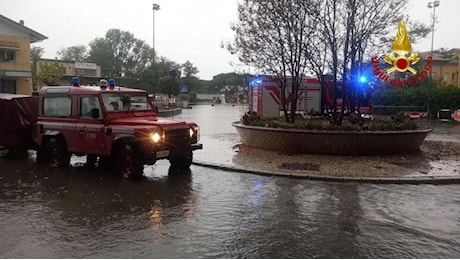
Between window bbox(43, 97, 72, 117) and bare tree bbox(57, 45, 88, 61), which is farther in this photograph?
bare tree bbox(57, 45, 88, 61)

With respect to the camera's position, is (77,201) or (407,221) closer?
(407,221)

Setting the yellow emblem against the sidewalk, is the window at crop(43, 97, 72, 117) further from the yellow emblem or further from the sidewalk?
the yellow emblem

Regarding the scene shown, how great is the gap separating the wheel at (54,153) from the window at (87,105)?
1177mm

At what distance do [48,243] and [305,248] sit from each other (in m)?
3.24

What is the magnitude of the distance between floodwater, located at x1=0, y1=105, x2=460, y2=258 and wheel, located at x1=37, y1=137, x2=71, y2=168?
1097mm

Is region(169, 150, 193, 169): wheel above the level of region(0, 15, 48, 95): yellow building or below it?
below

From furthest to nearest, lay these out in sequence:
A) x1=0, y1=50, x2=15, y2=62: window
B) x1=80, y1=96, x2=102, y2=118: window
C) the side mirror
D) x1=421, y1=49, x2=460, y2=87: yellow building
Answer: x1=421, y1=49, x2=460, y2=87: yellow building, x1=0, y1=50, x2=15, y2=62: window, x1=80, y1=96, x2=102, y2=118: window, the side mirror

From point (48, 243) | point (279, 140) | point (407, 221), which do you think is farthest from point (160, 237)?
point (279, 140)

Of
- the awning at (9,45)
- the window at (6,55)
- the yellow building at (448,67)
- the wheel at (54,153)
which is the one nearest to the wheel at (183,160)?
the wheel at (54,153)

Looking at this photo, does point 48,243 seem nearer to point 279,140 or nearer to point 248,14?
point 279,140

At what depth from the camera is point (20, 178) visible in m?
9.08

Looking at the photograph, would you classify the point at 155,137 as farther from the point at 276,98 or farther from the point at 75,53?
the point at 75,53

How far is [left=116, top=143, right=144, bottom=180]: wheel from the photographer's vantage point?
875cm

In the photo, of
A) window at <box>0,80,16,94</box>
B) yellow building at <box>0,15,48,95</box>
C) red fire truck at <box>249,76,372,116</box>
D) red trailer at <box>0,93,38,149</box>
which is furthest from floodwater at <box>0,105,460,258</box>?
window at <box>0,80,16,94</box>
